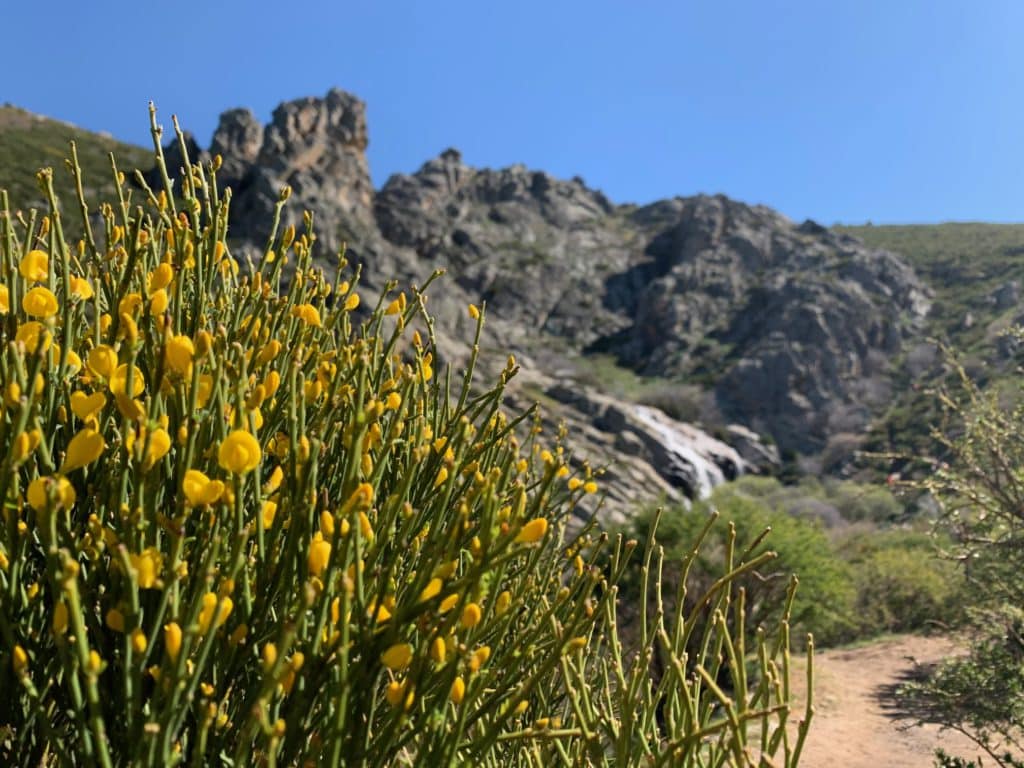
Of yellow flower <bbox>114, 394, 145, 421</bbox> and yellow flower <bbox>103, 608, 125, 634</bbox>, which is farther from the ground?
yellow flower <bbox>114, 394, 145, 421</bbox>

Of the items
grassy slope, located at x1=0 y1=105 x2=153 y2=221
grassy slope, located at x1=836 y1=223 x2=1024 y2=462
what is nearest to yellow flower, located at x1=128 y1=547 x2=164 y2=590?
grassy slope, located at x1=836 y1=223 x2=1024 y2=462

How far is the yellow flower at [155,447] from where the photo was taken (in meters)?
0.76

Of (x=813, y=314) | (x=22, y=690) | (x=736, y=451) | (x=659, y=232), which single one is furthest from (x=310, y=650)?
(x=659, y=232)

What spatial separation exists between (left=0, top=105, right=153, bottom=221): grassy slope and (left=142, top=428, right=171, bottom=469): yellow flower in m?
31.0

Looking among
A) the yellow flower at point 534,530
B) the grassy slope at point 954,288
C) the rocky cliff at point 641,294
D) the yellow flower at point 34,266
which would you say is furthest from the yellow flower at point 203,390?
the grassy slope at point 954,288

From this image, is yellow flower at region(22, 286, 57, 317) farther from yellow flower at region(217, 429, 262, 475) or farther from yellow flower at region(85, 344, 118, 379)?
yellow flower at region(217, 429, 262, 475)

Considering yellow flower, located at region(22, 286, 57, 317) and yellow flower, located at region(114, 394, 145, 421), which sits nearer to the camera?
yellow flower, located at region(114, 394, 145, 421)

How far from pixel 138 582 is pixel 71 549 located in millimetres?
168

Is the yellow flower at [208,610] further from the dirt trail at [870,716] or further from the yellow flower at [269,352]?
the dirt trail at [870,716]

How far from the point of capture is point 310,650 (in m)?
0.80

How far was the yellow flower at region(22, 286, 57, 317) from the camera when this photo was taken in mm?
917

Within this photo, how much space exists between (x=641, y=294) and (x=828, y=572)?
48.0m

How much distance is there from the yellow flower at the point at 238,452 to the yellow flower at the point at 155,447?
0.23 feet

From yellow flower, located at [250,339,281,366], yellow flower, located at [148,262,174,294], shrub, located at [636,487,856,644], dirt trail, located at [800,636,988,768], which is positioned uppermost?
yellow flower, located at [148,262,174,294]
